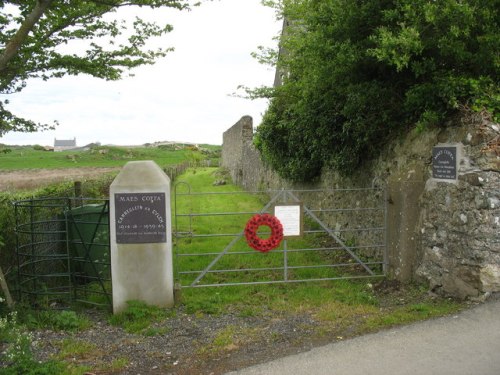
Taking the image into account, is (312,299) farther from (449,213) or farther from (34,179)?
(34,179)

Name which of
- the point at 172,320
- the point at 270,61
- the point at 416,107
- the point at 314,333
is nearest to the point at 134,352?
the point at 172,320

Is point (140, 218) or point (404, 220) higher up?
point (140, 218)

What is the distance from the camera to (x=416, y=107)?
680cm

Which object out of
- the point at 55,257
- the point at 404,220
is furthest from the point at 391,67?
the point at 55,257

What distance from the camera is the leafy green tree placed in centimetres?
602

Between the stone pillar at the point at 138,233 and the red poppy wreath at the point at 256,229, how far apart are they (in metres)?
1.37

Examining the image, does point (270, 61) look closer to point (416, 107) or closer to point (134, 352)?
point (416, 107)

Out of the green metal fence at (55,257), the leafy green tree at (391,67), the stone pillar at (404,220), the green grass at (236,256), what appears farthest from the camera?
the green grass at (236,256)

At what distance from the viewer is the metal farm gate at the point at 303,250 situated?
23.5ft

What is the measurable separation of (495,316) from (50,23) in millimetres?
8117

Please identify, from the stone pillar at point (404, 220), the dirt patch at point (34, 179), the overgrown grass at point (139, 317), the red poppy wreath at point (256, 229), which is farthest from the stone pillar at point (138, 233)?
the dirt patch at point (34, 179)

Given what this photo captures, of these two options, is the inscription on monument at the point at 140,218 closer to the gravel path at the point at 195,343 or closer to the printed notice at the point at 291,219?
the gravel path at the point at 195,343

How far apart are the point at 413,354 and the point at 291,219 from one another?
305 cm

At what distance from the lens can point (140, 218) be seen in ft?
19.8
